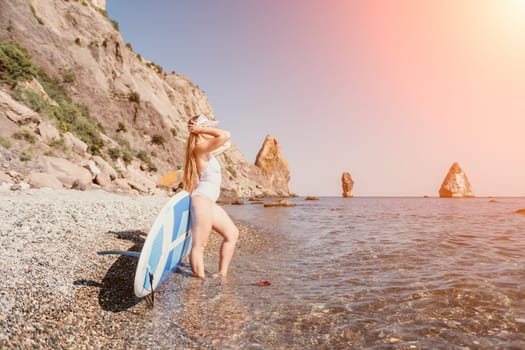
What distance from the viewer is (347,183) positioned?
13838 centimetres

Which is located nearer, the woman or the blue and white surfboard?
the blue and white surfboard

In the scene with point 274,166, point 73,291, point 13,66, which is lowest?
point 73,291

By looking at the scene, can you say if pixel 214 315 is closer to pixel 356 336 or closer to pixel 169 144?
pixel 356 336

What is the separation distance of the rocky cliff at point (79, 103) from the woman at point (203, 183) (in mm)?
11195

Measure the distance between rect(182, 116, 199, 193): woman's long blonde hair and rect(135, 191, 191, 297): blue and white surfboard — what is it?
0.83 ft

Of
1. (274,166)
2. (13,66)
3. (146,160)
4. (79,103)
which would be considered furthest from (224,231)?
(274,166)

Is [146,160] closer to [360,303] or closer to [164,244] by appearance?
[164,244]

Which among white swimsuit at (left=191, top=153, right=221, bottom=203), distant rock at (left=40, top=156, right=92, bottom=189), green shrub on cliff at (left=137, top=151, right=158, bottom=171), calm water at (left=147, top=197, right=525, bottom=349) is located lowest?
calm water at (left=147, top=197, right=525, bottom=349)

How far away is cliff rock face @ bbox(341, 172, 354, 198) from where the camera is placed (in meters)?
139

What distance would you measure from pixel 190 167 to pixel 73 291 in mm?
2333

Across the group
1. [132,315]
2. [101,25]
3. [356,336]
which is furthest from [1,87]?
[101,25]

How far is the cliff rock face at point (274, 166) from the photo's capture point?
11594 centimetres

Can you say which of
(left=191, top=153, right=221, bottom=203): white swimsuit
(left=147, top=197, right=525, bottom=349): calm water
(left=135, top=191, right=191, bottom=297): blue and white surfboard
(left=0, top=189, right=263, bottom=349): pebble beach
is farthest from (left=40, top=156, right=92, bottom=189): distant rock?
(left=191, top=153, right=221, bottom=203): white swimsuit

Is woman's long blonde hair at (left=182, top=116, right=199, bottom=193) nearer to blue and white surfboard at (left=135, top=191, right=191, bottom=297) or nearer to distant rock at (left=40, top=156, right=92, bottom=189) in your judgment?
blue and white surfboard at (left=135, top=191, right=191, bottom=297)
